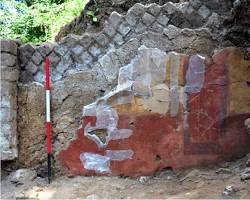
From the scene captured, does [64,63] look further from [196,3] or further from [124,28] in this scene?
[196,3]

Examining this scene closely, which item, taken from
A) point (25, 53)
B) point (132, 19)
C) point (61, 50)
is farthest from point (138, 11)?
point (25, 53)

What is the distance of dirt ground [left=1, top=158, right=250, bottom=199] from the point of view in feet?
13.4

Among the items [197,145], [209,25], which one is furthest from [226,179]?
[209,25]

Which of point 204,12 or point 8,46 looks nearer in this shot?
point 8,46

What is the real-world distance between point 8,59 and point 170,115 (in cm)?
183

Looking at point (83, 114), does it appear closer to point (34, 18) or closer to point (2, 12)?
point (34, 18)

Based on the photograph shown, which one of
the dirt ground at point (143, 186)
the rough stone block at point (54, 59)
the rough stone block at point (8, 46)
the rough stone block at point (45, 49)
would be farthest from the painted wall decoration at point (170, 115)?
the rough stone block at point (8, 46)

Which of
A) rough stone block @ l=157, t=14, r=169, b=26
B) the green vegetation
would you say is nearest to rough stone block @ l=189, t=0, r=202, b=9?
rough stone block @ l=157, t=14, r=169, b=26

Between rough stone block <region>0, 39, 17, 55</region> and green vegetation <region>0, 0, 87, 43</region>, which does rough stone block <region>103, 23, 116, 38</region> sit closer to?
rough stone block <region>0, 39, 17, 55</region>

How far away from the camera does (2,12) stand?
11.0 meters

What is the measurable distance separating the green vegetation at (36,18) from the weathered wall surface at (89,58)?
4599mm

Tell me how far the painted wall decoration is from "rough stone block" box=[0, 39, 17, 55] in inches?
44.9

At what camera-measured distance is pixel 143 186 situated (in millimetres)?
4512

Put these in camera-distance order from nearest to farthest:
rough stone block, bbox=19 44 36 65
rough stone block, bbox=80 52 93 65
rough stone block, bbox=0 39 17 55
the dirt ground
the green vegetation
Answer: the dirt ground < rough stone block, bbox=0 39 17 55 < rough stone block, bbox=80 52 93 65 < rough stone block, bbox=19 44 36 65 < the green vegetation
